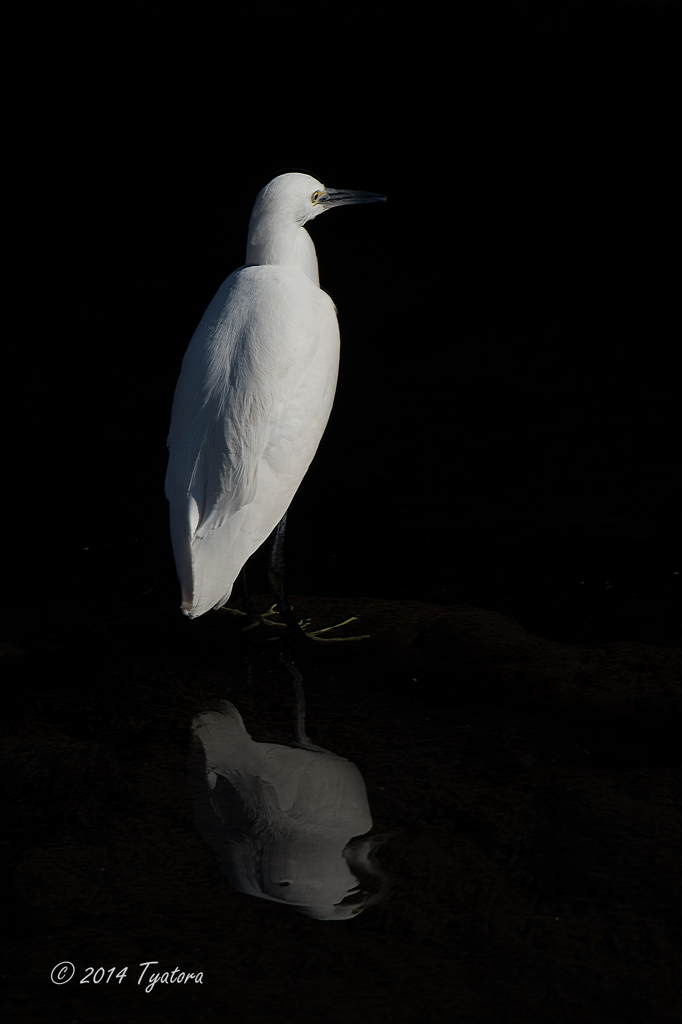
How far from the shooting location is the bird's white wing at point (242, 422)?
2562mm

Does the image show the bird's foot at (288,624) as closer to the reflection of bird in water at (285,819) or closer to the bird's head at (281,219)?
the reflection of bird in water at (285,819)

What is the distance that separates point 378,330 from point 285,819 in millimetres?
3495

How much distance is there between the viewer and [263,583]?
3232 millimetres

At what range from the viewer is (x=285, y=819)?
82.7 inches

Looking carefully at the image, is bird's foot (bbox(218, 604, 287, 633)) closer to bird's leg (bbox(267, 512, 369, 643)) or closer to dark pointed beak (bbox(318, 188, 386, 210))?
bird's leg (bbox(267, 512, 369, 643))

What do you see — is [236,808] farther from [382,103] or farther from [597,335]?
[382,103]

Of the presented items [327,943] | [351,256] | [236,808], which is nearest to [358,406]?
[351,256]

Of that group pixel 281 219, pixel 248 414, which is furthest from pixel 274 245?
pixel 248 414

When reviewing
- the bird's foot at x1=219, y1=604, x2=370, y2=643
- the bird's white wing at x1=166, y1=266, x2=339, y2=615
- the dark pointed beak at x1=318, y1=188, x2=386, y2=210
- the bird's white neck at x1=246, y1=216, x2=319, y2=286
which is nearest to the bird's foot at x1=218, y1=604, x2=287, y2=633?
the bird's foot at x1=219, y1=604, x2=370, y2=643

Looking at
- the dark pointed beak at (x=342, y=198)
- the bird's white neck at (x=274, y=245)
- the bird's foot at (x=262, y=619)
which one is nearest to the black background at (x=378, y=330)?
the bird's foot at (x=262, y=619)

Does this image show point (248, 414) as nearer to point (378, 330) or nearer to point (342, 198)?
point (342, 198)

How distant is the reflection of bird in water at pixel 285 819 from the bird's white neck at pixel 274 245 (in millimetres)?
1403

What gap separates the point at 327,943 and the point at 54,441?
2902mm

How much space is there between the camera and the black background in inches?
112
